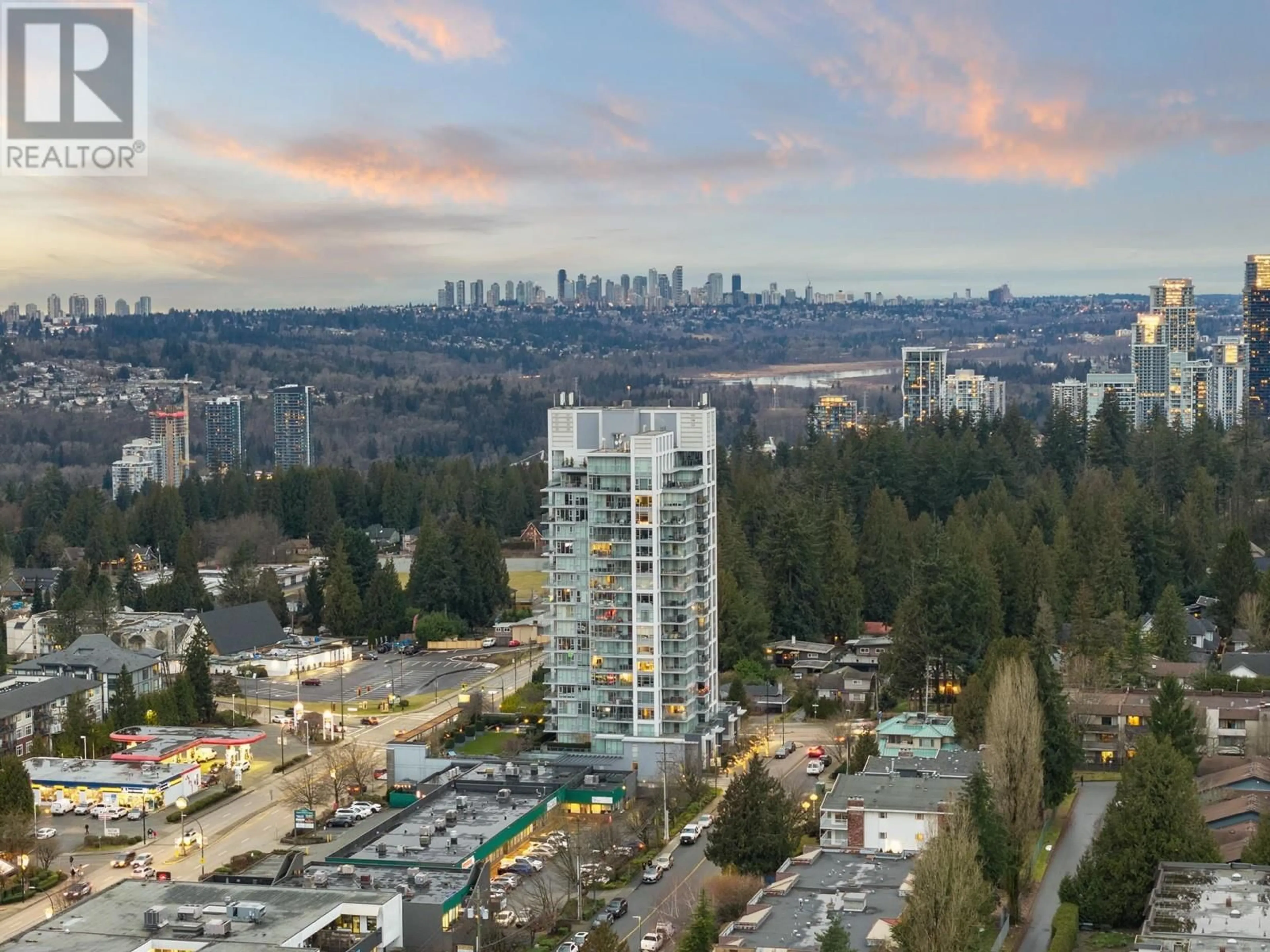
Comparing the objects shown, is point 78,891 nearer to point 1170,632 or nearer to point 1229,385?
point 1170,632

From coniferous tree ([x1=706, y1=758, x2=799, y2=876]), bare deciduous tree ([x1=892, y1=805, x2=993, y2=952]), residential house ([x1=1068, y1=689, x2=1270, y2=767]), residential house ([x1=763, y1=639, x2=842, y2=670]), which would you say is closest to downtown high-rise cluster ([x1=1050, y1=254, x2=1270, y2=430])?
residential house ([x1=763, y1=639, x2=842, y2=670])

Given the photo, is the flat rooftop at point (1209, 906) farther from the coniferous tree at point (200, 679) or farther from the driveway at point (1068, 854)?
the coniferous tree at point (200, 679)

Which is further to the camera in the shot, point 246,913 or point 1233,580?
point 1233,580

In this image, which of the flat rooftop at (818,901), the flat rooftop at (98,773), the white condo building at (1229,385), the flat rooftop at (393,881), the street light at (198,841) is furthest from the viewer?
the white condo building at (1229,385)

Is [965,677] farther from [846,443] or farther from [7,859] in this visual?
[846,443]

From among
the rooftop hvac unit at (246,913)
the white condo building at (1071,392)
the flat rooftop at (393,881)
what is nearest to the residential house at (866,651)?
the flat rooftop at (393,881)

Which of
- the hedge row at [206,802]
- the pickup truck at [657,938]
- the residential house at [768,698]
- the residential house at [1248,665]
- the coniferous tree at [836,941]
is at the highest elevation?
the residential house at [1248,665]

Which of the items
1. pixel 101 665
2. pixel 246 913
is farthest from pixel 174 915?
pixel 101 665
